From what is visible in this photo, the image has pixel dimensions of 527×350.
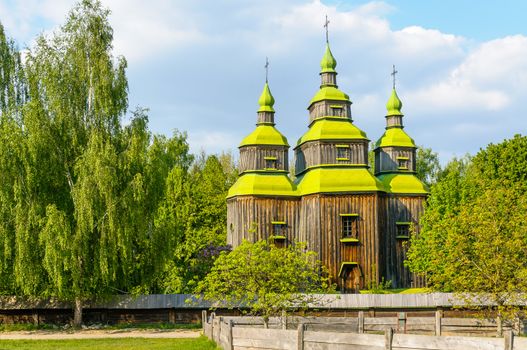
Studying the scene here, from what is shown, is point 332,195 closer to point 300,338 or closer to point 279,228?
point 279,228

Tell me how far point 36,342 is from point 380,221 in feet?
83.3

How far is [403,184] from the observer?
48.0 meters

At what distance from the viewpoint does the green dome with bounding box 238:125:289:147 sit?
156 ft

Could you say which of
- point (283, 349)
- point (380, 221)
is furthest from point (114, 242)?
point (380, 221)

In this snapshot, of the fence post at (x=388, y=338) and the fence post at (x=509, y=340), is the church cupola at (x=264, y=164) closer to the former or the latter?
the fence post at (x=388, y=338)

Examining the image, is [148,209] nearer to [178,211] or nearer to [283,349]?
[283,349]

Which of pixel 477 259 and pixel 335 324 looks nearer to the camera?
pixel 335 324

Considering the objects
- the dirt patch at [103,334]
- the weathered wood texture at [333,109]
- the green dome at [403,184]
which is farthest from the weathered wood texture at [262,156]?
the dirt patch at [103,334]

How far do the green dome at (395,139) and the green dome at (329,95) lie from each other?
16.7ft

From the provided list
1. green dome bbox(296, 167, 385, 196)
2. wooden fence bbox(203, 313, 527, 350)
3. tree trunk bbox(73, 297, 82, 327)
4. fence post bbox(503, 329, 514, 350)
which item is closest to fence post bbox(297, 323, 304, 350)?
wooden fence bbox(203, 313, 527, 350)

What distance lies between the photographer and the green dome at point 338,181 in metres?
43.7

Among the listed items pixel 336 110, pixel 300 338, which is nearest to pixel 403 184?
pixel 336 110

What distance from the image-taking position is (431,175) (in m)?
72.4

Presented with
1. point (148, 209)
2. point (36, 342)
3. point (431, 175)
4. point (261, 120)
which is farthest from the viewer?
point (431, 175)
